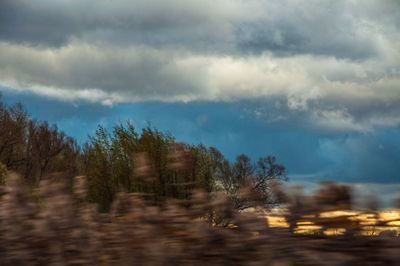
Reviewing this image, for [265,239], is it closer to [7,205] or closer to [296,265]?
[296,265]

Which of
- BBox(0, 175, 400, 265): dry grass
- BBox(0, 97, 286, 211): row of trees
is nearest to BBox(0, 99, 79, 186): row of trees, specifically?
BBox(0, 97, 286, 211): row of trees

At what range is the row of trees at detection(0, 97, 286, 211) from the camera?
16.8 feet

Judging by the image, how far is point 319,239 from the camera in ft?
13.5

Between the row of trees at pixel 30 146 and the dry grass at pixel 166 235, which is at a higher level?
the row of trees at pixel 30 146

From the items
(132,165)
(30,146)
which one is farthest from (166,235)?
(30,146)

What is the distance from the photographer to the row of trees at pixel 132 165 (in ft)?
16.8

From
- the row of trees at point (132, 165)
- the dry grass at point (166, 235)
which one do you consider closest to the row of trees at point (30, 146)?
the row of trees at point (132, 165)

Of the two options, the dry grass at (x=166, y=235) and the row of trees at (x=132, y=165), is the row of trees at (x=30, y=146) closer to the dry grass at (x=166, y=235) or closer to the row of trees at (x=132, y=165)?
the row of trees at (x=132, y=165)

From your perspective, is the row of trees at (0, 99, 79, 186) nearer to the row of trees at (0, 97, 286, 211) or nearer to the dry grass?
the row of trees at (0, 97, 286, 211)

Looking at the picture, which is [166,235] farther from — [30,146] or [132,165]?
[30,146]

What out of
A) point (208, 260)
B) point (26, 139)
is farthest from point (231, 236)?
point (26, 139)

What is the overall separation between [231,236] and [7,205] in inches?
84.0

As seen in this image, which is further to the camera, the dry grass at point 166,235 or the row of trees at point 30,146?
the row of trees at point 30,146

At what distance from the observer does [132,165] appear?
3706cm
